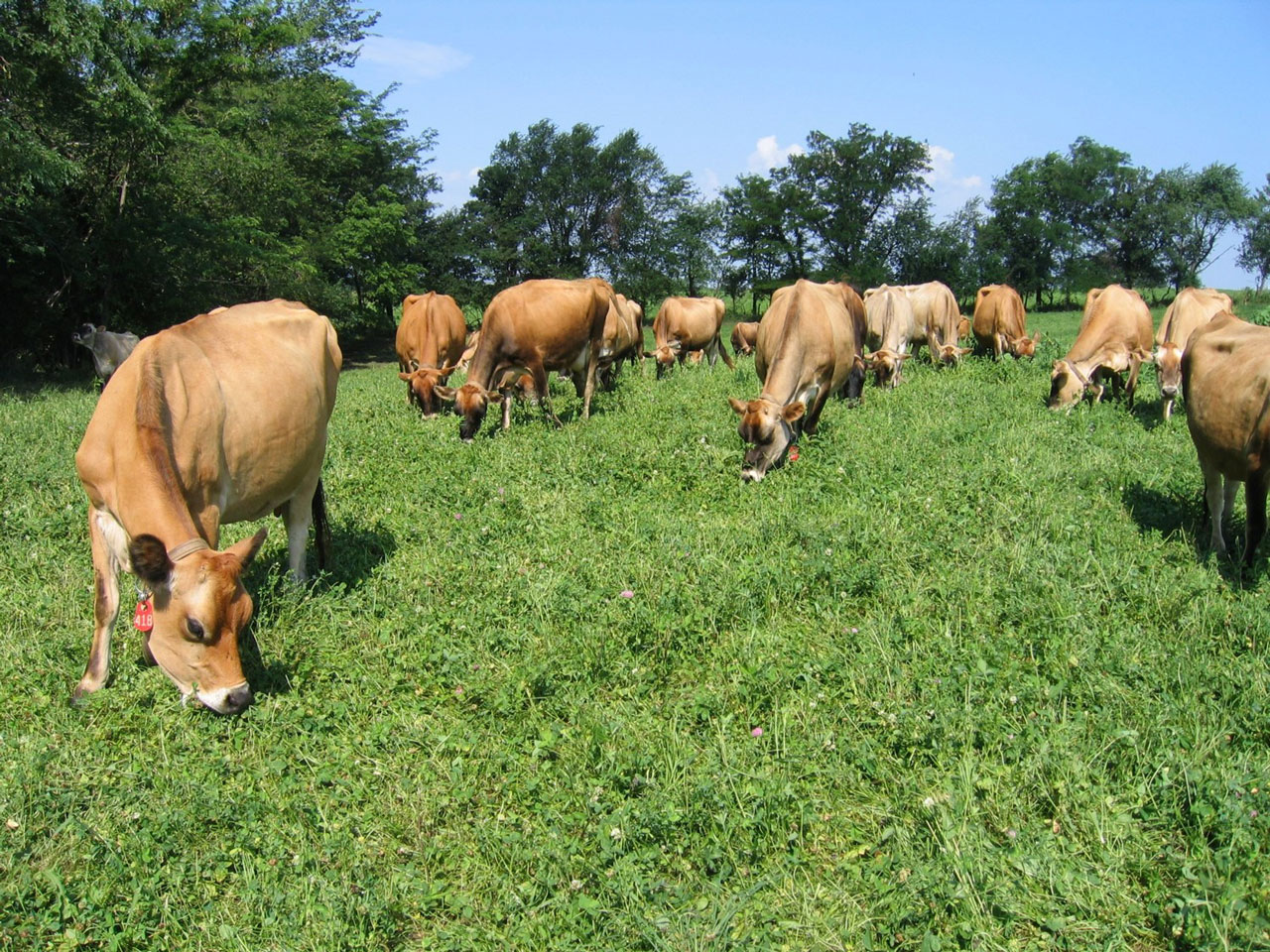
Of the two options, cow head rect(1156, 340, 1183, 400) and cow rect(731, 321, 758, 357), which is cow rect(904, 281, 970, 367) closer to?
cow head rect(1156, 340, 1183, 400)

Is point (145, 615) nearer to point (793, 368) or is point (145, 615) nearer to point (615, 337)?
point (793, 368)

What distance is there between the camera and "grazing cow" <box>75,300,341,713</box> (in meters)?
4.45

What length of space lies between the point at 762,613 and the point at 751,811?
1923mm

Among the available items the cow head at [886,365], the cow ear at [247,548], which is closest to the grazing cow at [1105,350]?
the cow head at [886,365]

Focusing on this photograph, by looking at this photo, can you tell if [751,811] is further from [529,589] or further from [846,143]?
[846,143]

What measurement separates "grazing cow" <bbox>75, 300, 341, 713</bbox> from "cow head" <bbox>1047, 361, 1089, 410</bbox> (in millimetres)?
10461

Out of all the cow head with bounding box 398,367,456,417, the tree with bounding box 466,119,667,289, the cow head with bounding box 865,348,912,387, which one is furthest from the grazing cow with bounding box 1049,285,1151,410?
the tree with bounding box 466,119,667,289

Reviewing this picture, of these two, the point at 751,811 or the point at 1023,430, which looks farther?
the point at 1023,430

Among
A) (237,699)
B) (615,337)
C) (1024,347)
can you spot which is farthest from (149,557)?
(1024,347)

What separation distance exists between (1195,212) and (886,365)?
75.5 m

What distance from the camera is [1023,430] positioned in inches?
405

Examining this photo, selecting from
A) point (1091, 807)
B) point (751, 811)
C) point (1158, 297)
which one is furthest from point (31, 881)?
point (1158, 297)

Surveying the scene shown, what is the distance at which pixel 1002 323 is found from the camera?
1842 centimetres

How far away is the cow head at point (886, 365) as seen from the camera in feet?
49.8
